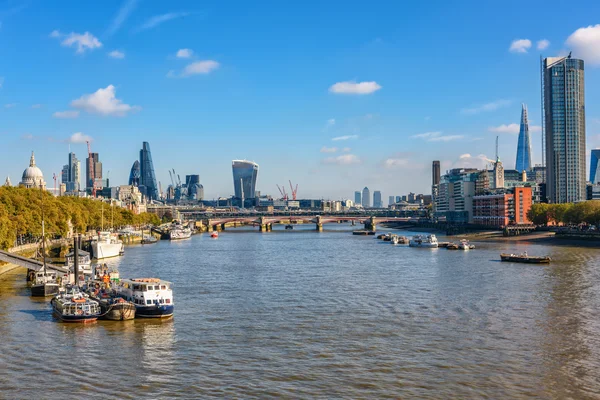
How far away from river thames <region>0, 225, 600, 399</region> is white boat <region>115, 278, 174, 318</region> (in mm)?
631

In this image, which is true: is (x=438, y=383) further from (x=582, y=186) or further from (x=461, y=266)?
(x=582, y=186)

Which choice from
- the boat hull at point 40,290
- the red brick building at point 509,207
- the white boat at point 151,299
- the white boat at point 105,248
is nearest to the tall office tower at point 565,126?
the red brick building at point 509,207

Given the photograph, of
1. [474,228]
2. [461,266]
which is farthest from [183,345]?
[474,228]

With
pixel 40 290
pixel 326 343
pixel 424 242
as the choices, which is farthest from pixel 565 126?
pixel 326 343

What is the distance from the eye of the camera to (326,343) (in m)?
30.7

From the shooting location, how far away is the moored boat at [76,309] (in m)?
36.1

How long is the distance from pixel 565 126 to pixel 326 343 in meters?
179

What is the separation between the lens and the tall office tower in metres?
191

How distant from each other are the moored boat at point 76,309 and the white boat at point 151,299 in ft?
7.28

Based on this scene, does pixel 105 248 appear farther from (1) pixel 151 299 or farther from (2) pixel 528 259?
(2) pixel 528 259

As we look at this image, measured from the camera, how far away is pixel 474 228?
14888 cm

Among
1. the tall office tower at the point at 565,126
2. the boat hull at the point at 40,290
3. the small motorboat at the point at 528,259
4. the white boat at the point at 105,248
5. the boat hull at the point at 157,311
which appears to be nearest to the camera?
the boat hull at the point at 157,311

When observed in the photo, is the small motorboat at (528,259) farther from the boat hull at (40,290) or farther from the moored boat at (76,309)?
the moored boat at (76,309)

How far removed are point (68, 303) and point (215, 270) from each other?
28.8m
